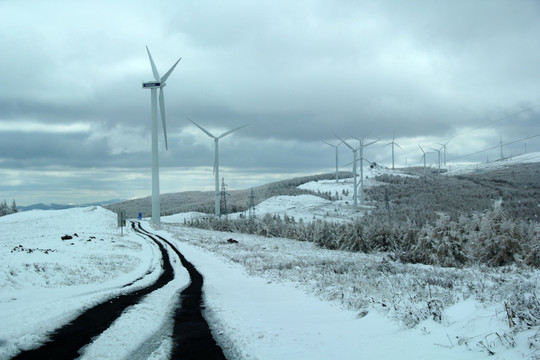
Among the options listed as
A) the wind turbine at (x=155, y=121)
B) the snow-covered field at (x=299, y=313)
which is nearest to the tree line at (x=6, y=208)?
the wind turbine at (x=155, y=121)

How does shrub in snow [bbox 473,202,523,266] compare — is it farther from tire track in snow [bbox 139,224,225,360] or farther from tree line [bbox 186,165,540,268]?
tire track in snow [bbox 139,224,225,360]

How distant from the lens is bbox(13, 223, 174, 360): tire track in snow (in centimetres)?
730

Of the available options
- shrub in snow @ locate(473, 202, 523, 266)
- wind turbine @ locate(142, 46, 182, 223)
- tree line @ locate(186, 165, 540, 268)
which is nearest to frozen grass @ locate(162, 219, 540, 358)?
shrub in snow @ locate(473, 202, 523, 266)

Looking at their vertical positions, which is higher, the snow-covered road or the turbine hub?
the turbine hub

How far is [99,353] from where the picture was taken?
290 inches

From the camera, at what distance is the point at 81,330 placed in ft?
29.4

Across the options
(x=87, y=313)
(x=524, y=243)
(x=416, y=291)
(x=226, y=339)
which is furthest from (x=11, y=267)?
(x=524, y=243)

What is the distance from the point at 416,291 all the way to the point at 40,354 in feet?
33.6

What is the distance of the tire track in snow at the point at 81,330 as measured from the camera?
7297mm

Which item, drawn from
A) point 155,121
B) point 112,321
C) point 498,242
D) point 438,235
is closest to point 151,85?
point 155,121

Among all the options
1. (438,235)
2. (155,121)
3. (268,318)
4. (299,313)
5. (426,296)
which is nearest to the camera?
(268,318)

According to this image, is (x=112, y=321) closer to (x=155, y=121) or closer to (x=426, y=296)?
(x=426, y=296)

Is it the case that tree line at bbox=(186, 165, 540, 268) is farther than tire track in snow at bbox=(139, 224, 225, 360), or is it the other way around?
tree line at bbox=(186, 165, 540, 268)

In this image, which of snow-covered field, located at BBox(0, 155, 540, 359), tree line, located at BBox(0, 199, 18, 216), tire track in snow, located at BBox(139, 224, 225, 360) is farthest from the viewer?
tree line, located at BBox(0, 199, 18, 216)
